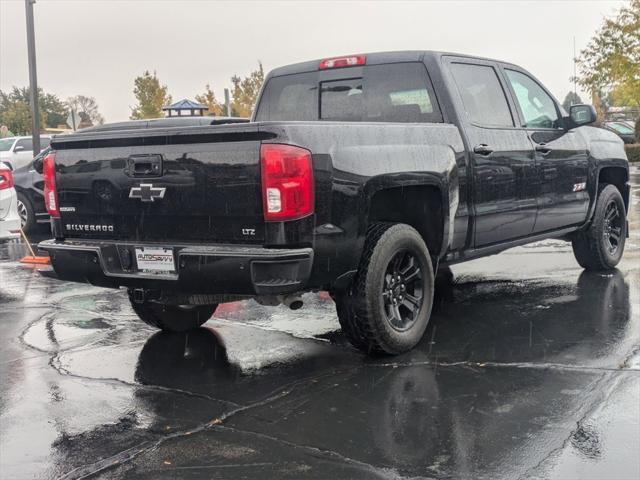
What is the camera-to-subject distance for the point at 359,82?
6.13 metres

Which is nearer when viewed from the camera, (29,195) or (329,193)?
(329,193)

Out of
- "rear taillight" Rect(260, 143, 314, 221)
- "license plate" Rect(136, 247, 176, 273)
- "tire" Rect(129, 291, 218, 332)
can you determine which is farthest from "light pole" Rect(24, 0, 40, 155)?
"rear taillight" Rect(260, 143, 314, 221)

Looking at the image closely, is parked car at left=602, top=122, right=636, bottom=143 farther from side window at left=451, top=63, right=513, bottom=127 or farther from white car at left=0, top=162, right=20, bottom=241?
white car at left=0, top=162, right=20, bottom=241

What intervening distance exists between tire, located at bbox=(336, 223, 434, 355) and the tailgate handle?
1.34m

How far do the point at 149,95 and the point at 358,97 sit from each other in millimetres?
39598

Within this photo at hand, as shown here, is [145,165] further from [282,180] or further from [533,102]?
[533,102]

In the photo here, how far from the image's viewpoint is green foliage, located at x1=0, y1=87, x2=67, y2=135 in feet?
220

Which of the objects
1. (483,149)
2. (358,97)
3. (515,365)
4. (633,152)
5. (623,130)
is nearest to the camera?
(515,365)

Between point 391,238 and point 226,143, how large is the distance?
4.02 feet

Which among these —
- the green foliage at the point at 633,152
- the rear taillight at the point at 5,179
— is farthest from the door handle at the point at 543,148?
the green foliage at the point at 633,152

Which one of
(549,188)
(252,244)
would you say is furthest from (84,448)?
(549,188)

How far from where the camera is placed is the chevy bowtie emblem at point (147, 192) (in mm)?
4578

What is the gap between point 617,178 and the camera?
8172 millimetres

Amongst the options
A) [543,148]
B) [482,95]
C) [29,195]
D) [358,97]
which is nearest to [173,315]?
[358,97]
